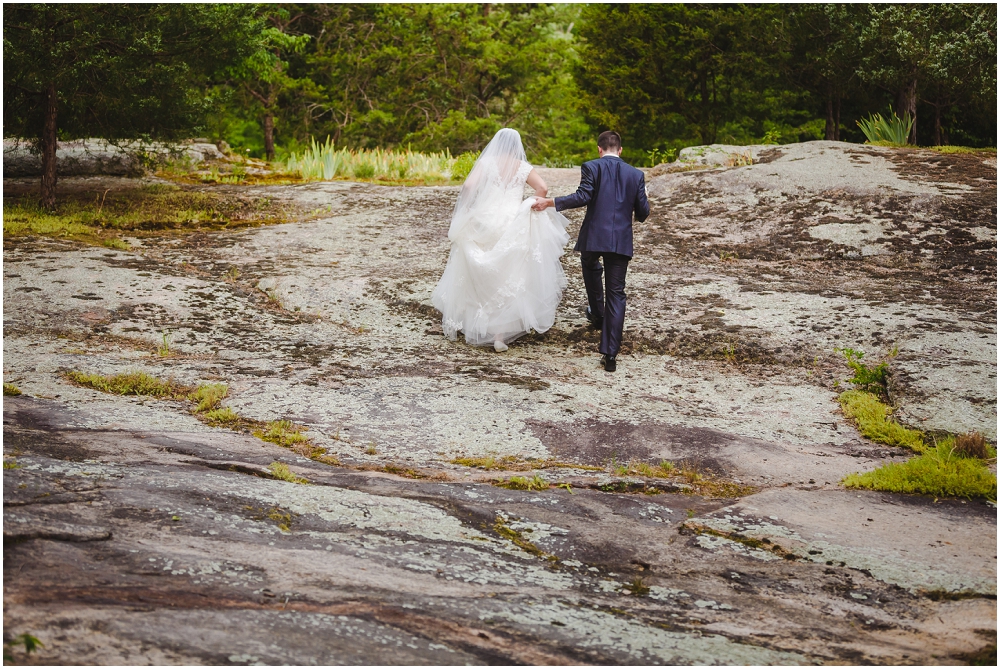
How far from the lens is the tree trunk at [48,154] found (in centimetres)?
1224

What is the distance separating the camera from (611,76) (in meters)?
23.0

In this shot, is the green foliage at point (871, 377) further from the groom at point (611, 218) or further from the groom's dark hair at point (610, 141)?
the groom's dark hair at point (610, 141)

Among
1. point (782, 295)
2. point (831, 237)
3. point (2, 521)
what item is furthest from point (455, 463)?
point (831, 237)

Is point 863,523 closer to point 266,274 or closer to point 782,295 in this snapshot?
point 782,295

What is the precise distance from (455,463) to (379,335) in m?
3.06

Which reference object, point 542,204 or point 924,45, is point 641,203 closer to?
point 542,204

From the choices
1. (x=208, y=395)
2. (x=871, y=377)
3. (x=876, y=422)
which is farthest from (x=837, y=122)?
(x=208, y=395)

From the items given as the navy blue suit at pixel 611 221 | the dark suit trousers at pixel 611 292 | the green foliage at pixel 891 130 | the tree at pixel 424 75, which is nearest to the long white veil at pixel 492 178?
the navy blue suit at pixel 611 221

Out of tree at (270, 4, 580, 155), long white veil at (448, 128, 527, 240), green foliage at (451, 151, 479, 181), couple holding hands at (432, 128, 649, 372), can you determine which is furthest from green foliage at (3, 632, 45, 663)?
tree at (270, 4, 580, 155)

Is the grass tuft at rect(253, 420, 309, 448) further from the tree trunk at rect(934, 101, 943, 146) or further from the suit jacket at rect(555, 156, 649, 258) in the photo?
the tree trunk at rect(934, 101, 943, 146)

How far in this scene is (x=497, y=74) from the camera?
30.1 metres

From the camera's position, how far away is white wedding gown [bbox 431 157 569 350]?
8414 mm

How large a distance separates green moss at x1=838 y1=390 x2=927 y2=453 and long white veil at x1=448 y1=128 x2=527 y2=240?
3.90m

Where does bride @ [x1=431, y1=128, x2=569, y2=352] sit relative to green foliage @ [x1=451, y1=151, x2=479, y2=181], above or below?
below
